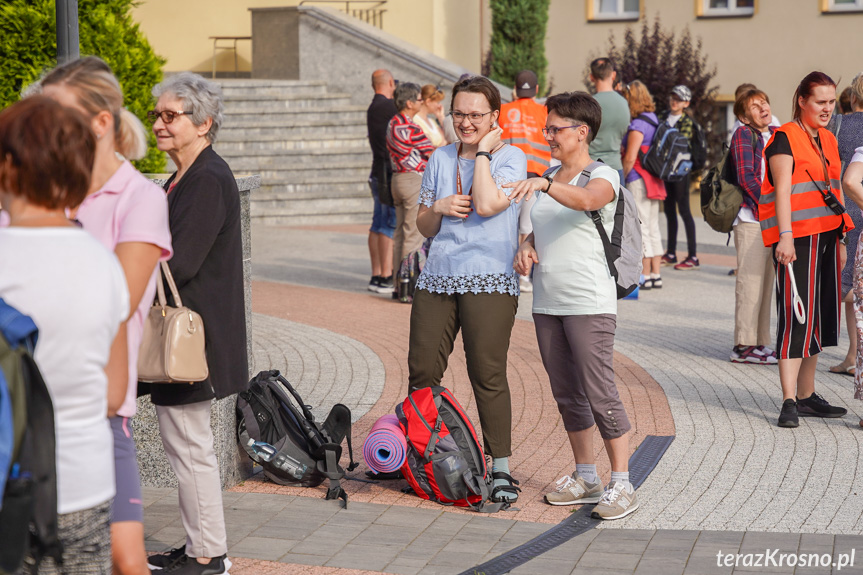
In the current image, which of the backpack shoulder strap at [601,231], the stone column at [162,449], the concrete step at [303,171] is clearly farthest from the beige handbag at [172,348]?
the concrete step at [303,171]

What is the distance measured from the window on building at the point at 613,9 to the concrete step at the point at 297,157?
9.13 m

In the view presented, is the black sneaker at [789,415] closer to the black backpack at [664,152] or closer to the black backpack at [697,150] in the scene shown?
the black backpack at [664,152]

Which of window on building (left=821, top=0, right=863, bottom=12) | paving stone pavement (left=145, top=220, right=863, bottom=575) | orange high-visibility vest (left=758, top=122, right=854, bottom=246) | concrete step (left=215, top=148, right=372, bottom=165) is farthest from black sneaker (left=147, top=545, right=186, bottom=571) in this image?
window on building (left=821, top=0, right=863, bottom=12)

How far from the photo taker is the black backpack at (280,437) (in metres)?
5.36

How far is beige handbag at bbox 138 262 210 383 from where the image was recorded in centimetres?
373

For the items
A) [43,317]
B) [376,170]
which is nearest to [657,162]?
[376,170]

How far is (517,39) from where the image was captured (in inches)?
1005

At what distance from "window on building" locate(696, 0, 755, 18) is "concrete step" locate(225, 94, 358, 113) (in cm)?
899

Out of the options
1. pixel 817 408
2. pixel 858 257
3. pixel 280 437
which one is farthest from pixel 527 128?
pixel 280 437

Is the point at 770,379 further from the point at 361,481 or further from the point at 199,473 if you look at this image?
the point at 199,473

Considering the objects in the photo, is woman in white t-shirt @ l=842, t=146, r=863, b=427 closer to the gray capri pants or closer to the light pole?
the gray capri pants

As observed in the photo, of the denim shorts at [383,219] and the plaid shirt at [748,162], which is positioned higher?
the plaid shirt at [748,162]

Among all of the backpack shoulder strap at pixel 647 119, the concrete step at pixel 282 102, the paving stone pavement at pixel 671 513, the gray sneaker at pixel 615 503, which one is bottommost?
the paving stone pavement at pixel 671 513

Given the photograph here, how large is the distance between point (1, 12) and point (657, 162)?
6874mm
